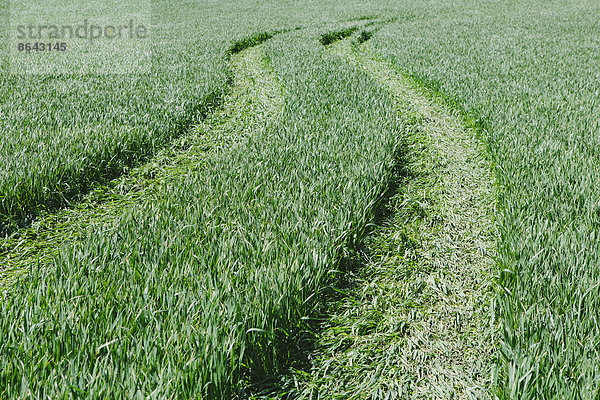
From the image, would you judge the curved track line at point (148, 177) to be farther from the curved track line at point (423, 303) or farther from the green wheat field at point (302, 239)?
the curved track line at point (423, 303)

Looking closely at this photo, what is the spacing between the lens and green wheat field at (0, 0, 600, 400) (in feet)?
6.30

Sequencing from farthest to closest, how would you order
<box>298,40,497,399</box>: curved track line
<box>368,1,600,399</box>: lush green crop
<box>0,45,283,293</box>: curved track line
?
<box>0,45,283,293</box>: curved track line → <box>298,40,497,399</box>: curved track line → <box>368,1,600,399</box>: lush green crop

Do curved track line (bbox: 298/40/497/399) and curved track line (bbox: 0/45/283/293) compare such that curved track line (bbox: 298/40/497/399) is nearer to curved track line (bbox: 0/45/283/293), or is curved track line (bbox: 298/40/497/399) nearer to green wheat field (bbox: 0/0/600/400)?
green wheat field (bbox: 0/0/600/400)

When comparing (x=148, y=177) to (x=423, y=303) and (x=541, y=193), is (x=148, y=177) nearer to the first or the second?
(x=423, y=303)

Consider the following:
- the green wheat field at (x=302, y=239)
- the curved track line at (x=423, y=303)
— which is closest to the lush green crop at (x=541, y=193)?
the green wheat field at (x=302, y=239)

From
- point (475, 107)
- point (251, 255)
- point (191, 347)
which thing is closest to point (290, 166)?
point (251, 255)

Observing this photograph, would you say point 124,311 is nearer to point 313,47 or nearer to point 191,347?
point 191,347

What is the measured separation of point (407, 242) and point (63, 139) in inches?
148

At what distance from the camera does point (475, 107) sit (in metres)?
6.07

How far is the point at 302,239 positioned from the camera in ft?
9.09

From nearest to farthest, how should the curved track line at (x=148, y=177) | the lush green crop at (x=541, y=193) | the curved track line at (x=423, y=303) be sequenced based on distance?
the lush green crop at (x=541, y=193)
the curved track line at (x=423, y=303)
the curved track line at (x=148, y=177)

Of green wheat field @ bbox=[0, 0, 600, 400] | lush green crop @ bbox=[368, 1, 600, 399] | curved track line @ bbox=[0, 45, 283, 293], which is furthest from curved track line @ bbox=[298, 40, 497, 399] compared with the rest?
curved track line @ bbox=[0, 45, 283, 293]

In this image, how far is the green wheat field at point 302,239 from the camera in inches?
75.6

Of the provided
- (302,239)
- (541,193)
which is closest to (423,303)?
(302,239)
